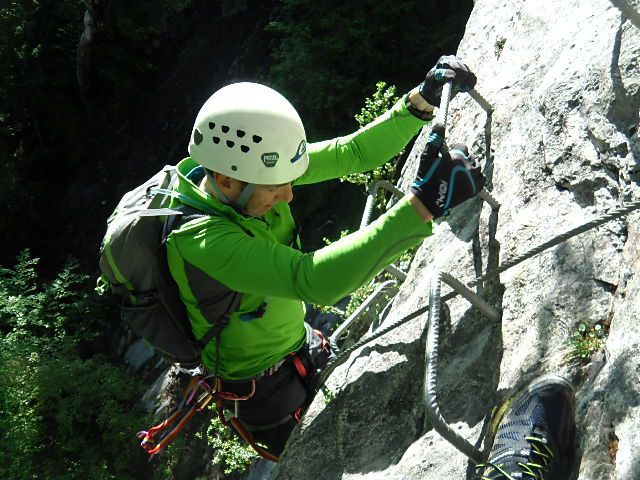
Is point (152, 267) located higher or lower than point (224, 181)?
lower

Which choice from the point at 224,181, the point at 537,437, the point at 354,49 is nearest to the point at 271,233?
the point at 224,181

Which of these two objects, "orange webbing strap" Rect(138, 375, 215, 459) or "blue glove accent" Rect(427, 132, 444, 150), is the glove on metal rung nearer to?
"blue glove accent" Rect(427, 132, 444, 150)

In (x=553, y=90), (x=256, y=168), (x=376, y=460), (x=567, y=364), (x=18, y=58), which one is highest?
(x=18, y=58)

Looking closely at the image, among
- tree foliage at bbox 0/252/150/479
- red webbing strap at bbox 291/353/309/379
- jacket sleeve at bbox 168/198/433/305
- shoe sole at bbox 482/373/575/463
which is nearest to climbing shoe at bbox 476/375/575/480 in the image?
shoe sole at bbox 482/373/575/463

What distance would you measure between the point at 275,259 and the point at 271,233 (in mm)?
530

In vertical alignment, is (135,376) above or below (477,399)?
below

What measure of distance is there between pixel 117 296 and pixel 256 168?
963mm

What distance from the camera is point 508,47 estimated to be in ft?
12.8

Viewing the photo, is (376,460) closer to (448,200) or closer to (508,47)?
(448,200)

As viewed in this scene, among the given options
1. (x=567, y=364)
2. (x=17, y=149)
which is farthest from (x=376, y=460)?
(x=17, y=149)

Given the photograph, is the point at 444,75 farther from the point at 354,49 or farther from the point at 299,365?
the point at 354,49

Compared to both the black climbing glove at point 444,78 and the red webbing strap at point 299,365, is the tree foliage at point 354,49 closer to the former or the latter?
the black climbing glove at point 444,78

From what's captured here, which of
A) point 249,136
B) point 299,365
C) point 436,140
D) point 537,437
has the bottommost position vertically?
point 537,437

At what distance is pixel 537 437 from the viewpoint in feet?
7.89
